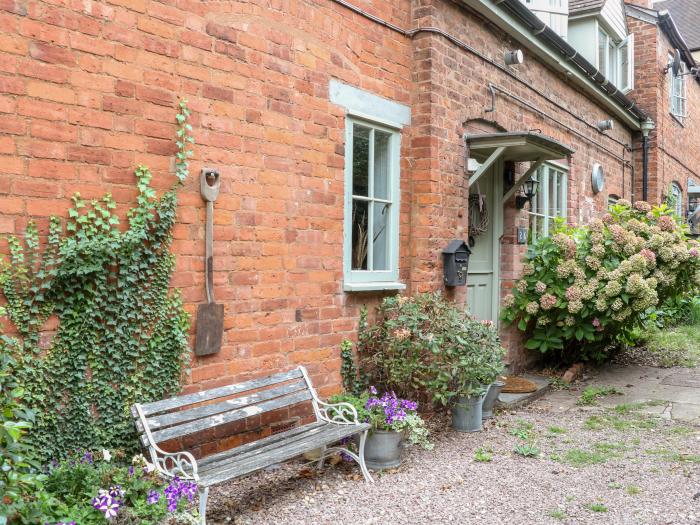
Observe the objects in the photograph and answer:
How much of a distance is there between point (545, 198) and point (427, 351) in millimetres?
4571

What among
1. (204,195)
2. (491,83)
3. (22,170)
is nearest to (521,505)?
(204,195)

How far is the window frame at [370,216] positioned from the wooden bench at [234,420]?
1.14 metres

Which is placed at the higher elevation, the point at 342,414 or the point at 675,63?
the point at 675,63

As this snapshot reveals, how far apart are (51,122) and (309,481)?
9.10 ft

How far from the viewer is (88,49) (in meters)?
3.49

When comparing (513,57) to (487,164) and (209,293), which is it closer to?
(487,164)

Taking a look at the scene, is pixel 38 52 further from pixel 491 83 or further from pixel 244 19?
pixel 491 83

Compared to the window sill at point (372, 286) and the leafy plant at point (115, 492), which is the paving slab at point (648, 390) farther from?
the leafy plant at point (115, 492)

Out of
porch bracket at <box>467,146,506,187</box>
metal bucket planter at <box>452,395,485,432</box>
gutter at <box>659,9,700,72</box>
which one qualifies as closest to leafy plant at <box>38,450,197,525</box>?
metal bucket planter at <box>452,395,485,432</box>

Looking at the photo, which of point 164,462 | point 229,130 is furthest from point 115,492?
point 229,130

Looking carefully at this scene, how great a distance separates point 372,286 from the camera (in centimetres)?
544

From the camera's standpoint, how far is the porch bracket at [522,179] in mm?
7152

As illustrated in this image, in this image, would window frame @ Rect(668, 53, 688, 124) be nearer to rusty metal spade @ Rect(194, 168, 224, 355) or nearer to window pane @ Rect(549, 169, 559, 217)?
window pane @ Rect(549, 169, 559, 217)

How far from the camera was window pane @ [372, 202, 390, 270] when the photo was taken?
5.72m
